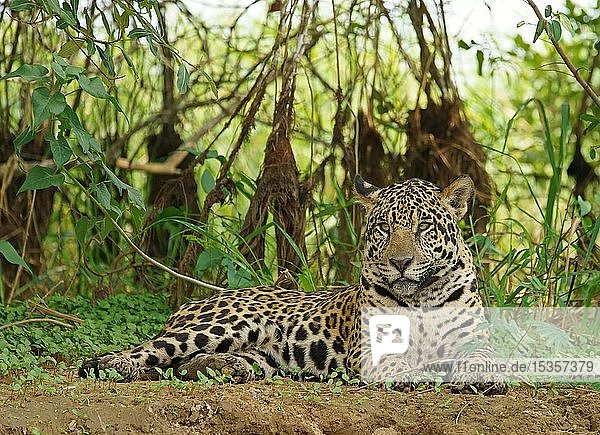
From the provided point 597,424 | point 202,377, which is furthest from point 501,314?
point 202,377

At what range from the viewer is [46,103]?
4.48 m

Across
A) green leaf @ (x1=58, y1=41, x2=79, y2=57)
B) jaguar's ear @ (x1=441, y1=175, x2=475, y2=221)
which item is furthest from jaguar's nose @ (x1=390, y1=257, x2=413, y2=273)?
green leaf @ (x1=58, y1=41, x2=79, y2=57)

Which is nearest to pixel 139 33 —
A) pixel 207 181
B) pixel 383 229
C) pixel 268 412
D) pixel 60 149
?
pixel 60 149

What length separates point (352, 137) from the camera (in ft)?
28.4

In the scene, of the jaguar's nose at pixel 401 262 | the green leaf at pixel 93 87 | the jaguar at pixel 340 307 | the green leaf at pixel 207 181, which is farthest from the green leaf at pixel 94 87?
the green leaf at pixel 207 181

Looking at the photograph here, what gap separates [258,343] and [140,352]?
77 centimetres

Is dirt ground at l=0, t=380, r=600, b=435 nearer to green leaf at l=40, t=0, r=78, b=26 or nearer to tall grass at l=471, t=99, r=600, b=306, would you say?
green leaf at l=40, t=0, r=78, b=26

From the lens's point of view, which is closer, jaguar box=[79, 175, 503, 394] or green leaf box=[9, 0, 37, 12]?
green leaf box=[9, 0, 37, 12]

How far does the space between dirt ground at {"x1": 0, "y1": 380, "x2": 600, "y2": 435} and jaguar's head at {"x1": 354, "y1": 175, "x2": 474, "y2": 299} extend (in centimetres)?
89

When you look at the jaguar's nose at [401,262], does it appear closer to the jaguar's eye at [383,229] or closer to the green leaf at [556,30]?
the jaguar's eye at [383,229]

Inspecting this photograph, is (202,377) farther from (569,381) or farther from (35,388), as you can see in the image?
(569,381)

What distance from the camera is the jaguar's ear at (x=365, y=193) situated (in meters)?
6.11

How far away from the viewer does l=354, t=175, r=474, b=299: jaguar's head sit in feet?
18.5

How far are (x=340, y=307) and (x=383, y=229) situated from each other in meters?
0.66
